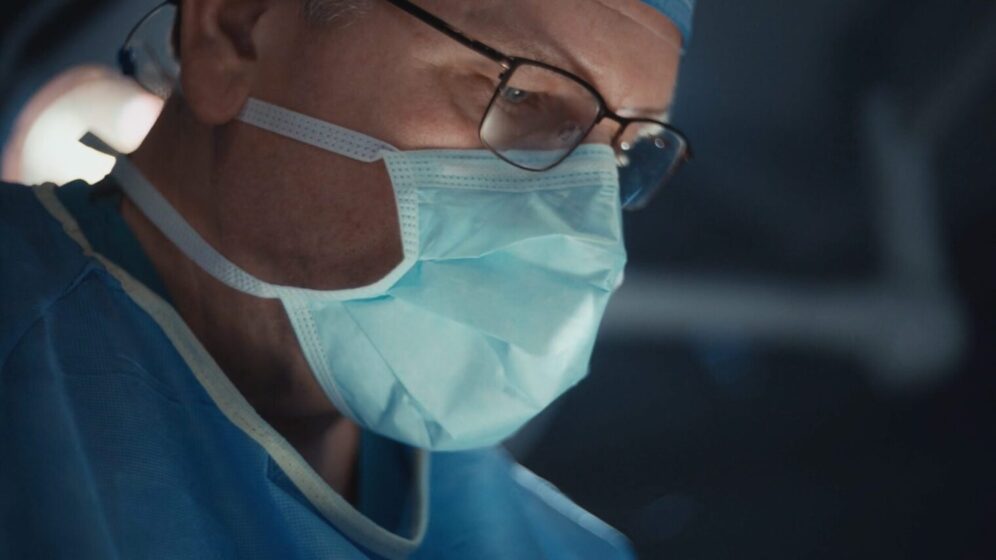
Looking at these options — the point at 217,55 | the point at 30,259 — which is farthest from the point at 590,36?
the point at 30,259

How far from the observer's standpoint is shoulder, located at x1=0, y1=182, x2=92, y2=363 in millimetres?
953

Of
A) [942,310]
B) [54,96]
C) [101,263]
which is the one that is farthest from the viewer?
[942,310]

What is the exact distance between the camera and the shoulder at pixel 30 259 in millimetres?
953

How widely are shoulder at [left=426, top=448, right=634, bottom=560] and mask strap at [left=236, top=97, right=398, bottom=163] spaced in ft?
1.73

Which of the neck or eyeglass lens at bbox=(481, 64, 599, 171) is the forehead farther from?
the neck

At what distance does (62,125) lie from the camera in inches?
75.1

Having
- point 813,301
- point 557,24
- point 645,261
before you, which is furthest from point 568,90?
point 813,301

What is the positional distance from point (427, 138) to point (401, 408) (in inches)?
11.9

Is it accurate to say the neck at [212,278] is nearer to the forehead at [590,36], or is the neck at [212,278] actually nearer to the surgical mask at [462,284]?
the surgical mask at [462,284]

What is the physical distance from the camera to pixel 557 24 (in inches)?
45.0

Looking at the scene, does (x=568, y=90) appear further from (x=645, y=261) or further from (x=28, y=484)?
(x=645, y=261)

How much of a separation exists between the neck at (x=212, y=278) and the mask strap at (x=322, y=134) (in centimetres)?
6

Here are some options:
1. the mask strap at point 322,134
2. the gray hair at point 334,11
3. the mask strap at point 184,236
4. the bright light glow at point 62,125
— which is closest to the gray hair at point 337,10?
the gray hair at point 334,11

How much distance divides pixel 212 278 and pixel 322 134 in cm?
20
